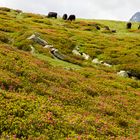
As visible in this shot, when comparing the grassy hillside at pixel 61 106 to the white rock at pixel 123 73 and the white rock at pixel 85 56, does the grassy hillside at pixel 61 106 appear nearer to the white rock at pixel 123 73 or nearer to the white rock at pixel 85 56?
the white rock at pixel 123 73

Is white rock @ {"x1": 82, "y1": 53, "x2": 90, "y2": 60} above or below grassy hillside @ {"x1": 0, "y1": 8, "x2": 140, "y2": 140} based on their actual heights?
below

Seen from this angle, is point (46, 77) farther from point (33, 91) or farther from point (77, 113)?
point (77, 113)

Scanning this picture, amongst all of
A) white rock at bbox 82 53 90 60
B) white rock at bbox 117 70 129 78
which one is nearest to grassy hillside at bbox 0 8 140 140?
white rock at bbox 117 70 129 78

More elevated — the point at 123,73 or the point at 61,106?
the point at 61,106

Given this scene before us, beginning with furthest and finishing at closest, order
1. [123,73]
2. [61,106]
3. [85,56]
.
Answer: [85,56], [123,73], [61,106]

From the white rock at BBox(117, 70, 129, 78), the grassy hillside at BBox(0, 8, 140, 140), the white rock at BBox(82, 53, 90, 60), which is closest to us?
the grassy hillside at BBox(0, 8, 140, 140)

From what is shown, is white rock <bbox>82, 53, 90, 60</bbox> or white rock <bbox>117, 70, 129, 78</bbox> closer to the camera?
white rock <bbox>117, 70, 129, 78</bbox>

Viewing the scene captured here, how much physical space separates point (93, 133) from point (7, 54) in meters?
14.0

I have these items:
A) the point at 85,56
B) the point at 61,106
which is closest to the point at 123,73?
the point at 85,56

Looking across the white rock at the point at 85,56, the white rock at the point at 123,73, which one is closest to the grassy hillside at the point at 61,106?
the white rock at the point at 123,73

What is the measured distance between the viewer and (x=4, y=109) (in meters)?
20.0

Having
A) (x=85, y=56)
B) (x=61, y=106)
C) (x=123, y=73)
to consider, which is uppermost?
(x=61, y=106)

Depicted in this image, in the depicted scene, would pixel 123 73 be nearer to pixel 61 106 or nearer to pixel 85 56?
pixel 85 56

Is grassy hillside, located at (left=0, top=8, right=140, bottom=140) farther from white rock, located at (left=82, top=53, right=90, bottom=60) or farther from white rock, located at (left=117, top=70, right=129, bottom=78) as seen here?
white rock, located at (left=82, top=53, right=90, bottom=60)
